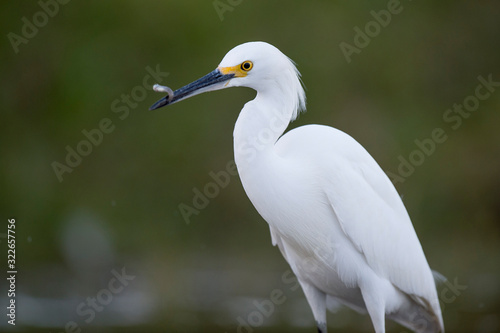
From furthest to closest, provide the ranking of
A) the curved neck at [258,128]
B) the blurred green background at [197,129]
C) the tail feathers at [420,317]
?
the blurred green background at [197,129] < the tail feathers at [420,317] < the curved neck at [258,128]

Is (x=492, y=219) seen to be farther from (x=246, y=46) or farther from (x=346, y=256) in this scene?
(x=246, y=46)

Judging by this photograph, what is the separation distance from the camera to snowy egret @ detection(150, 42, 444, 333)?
3373mm

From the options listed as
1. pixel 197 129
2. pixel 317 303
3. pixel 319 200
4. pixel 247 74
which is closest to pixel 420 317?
pixel 317 303

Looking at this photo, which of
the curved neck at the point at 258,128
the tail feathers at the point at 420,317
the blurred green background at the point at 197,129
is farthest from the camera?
the blurred green background at the point at 197,129

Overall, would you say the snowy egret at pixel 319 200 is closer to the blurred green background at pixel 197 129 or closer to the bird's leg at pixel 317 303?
the bird's leg at pixel 317 303

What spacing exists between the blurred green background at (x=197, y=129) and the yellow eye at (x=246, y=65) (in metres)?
3.40

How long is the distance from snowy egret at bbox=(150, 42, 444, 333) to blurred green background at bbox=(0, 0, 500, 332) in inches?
103

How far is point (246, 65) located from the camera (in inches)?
132

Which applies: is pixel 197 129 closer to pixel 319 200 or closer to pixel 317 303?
pixel 317 303

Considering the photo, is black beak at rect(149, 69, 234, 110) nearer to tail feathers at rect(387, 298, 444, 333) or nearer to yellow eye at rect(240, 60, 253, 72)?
yellow eye at rect(240, 60, 253, 72)

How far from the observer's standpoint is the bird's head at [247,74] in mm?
3355

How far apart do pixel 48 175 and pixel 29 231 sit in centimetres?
55

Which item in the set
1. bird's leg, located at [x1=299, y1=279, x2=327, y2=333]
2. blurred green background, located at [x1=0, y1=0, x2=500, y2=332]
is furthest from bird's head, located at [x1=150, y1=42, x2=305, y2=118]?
blurred green background, located at [x1=0, y1=0, x2=500, y2=332]

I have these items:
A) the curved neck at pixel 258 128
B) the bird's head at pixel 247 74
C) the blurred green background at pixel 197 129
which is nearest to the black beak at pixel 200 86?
the bird's head at pixel 247 74
